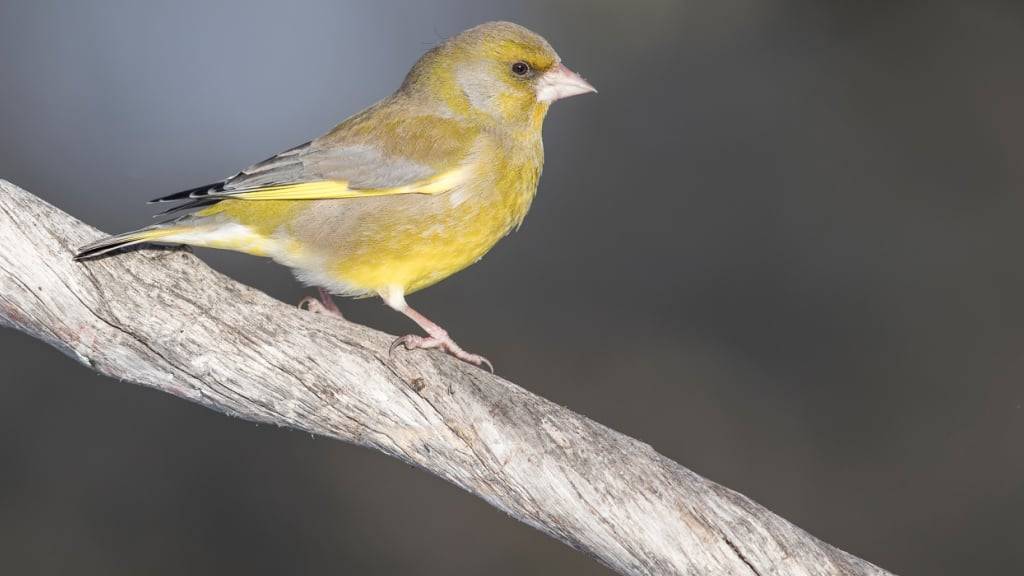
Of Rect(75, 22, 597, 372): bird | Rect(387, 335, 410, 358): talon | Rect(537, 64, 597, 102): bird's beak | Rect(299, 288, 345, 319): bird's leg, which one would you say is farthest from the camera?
Rect(299, 288, 345, 319): bird's leg

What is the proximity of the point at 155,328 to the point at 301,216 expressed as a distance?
2.21ft

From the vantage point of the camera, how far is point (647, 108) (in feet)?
24.1

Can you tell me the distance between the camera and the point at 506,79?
395cm


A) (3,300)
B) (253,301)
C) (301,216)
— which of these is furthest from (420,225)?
(3,300)

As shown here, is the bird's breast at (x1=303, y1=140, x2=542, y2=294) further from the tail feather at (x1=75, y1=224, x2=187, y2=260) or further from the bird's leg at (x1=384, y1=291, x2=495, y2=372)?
the tail feather at (x1=75, y1=224, x2=187, y2=260)

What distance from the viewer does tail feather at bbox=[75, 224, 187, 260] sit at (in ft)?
10.3

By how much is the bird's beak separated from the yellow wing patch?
494mm

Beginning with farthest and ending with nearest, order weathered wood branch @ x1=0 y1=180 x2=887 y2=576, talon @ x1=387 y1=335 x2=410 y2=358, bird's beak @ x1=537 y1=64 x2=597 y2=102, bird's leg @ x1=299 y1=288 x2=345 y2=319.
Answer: bird's leg @ x1=299 y1=288 x2=345 y2=319 → bird's beak @ x1=537 y1=64 x2=597 y2=102 → talon @ x1=387 y1=335 x2=410 y2=358 → weathered wood branch @ x1=0 y1=180 x2=887 y2=576

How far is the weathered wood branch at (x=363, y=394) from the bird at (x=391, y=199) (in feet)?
0.74

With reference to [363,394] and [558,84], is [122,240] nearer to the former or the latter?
[363,394]

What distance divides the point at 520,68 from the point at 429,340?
1.13m

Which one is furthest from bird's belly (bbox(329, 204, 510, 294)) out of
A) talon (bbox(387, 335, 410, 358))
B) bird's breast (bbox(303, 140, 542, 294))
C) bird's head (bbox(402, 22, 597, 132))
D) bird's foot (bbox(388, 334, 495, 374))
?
bird's head (bbox(402, 22, 597, 132))

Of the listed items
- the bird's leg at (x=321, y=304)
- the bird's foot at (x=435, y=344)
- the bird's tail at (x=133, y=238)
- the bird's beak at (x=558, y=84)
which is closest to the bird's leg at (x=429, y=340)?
the bird's foot at (x=435, y=344)

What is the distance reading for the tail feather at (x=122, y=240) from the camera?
315 centimetres
